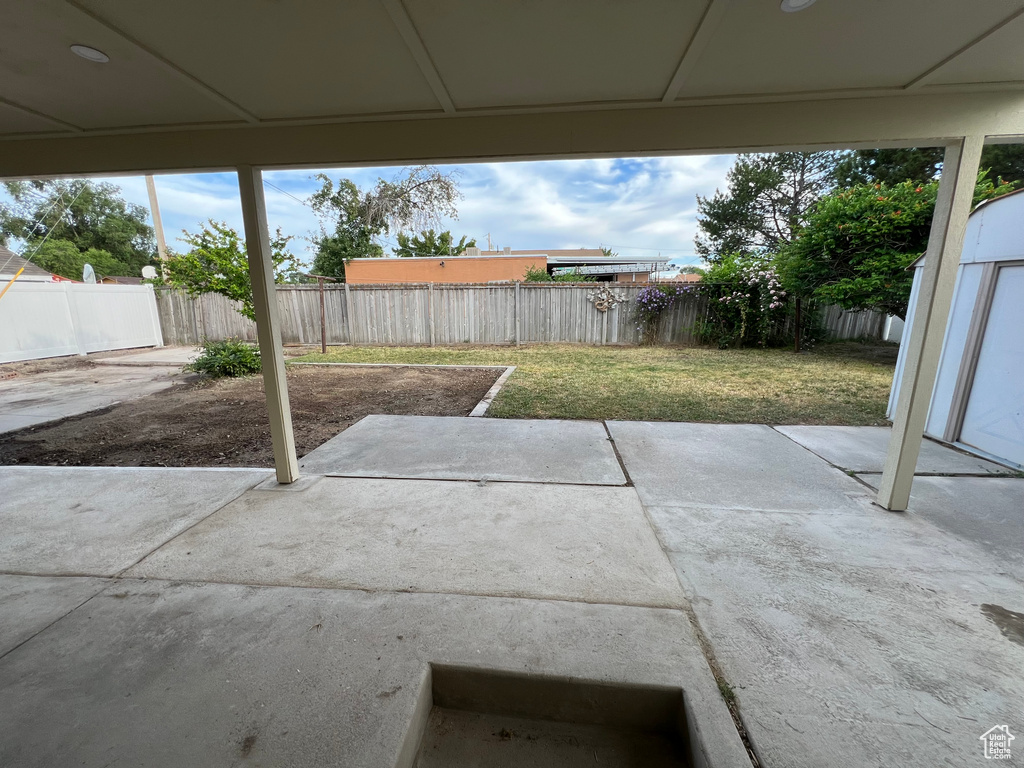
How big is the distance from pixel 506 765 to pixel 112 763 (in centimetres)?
114

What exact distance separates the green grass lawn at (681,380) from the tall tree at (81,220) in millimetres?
24706

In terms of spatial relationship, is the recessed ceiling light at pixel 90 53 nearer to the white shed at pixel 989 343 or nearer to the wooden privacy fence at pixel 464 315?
the white shed at pixel 989 343

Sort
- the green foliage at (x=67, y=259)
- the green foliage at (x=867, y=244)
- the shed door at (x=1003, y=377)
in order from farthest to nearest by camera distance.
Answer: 1. the green foliage at (x=67, y=259)
2. the green foliage at (x=867, y=244)
3. the shed door at (x=1003, y=377)

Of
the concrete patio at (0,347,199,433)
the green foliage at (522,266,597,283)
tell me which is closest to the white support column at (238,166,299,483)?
the concrete patio at (0,347,199,433)

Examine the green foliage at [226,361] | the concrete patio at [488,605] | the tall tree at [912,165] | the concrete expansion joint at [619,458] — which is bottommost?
the concrete patio at [488,605]

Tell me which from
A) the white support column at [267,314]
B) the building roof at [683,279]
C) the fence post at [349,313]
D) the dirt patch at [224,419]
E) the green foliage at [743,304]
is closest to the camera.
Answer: the white support column at [267,314]

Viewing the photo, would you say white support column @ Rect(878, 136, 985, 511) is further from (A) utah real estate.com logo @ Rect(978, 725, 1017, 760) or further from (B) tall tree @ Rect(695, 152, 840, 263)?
(B) tall tree @ Rect(695, 152, 840, 263)

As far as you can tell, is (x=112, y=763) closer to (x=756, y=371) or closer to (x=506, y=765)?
(x=506, y=765)

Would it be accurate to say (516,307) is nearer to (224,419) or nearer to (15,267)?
(224,419)

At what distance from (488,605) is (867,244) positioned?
1068 centimetres

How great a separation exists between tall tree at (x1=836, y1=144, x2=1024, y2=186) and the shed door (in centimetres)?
1001

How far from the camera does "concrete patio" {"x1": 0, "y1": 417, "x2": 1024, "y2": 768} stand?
4.24 feet

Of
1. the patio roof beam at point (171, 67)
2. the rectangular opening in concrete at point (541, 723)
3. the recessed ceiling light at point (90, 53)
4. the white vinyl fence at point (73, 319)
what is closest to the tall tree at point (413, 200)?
the white vinyl fence at point (73, 319)

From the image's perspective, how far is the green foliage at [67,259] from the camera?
2158cm
